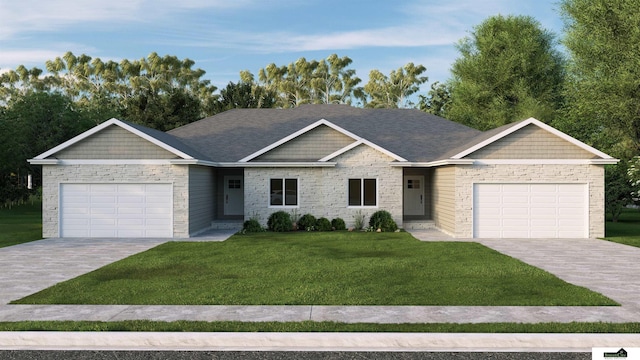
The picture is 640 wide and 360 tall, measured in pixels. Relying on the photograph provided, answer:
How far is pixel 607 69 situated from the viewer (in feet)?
92.3

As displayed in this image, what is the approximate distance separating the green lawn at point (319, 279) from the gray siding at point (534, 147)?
503cm

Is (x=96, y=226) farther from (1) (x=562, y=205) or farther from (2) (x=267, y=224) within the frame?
(1) (x=562, y=205)

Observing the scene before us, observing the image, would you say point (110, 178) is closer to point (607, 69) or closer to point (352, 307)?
point (352, 307)

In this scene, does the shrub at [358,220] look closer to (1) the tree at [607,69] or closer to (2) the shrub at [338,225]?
(2) the shrub at [338,225]

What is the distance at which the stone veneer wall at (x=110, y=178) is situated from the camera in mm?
19922

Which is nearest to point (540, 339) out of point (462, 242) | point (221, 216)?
point (462, 242)

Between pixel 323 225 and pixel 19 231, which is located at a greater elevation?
pixel 323 225

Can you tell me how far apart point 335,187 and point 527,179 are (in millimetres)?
7981

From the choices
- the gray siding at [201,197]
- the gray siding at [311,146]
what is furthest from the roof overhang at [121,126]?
the gray siding at [311,146]

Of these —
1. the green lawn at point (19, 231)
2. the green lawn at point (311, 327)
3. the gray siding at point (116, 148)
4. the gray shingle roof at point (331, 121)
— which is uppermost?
the gray shingle roof at point (331, 121)

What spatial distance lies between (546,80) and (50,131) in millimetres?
42070

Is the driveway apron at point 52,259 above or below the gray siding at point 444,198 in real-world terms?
below

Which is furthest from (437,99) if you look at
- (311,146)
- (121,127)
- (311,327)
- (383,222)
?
(311,327)

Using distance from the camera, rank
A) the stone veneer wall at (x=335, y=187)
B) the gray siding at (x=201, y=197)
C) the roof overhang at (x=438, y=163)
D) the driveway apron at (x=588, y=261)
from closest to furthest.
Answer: the driveway apron at (x=588, y=261), the roof overhang at (x=438, y=163), the gray siding at (x=201, y=197), the stone veneer wall at (x=335, y=187)
